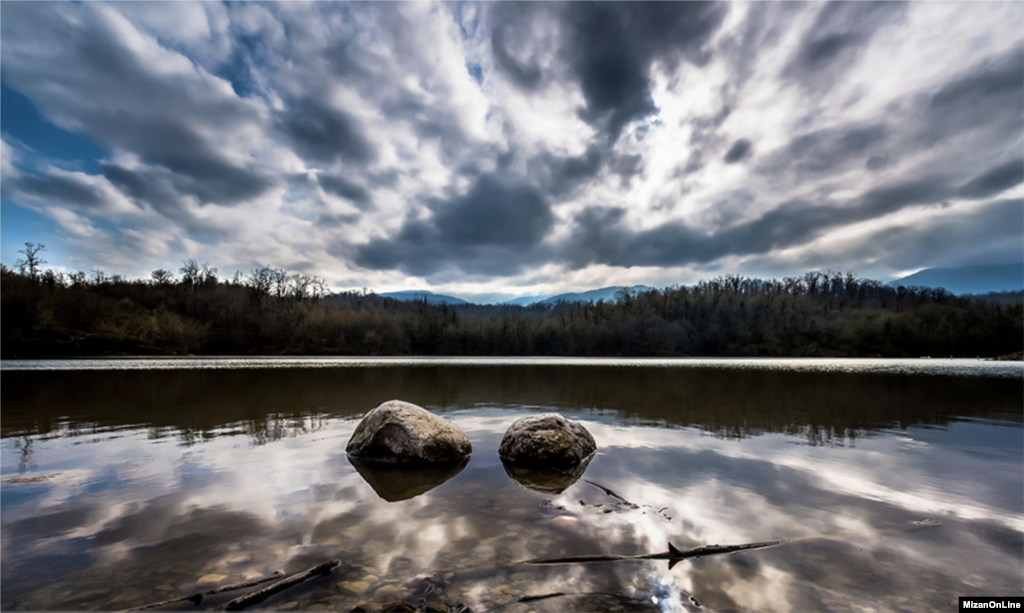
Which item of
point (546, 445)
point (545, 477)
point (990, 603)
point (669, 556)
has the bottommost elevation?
point (545, 477)

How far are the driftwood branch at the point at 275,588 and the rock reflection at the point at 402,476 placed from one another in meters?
2.60

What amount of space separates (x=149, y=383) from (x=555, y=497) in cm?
2936

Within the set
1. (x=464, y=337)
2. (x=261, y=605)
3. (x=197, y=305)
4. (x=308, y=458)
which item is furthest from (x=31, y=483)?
(x=197, y=305)

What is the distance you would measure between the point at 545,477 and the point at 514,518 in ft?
7.90

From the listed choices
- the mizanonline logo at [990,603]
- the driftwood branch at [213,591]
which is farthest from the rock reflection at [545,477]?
the mizanonline logo at [990,603]

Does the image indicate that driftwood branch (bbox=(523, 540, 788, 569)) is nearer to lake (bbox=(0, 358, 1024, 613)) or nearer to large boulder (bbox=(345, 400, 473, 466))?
lake (bbox=(0, 358, 1024, 613))

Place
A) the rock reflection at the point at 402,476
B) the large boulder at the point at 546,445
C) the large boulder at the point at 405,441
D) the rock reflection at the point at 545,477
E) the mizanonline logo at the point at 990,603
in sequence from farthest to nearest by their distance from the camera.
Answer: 1. the large boulder at the point at 405,441
2. the large boulder at the point at 546,445
3. the rock reflection at the point at 545,477
4. the rock reflection at the point at 402,476
5. the mizanonline logo at the point at 990,603

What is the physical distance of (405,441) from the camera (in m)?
9.77

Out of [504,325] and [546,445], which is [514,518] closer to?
[546,445]

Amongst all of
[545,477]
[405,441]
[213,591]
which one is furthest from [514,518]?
[405,441]

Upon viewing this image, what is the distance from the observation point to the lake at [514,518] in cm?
426

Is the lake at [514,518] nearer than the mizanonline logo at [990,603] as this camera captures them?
No

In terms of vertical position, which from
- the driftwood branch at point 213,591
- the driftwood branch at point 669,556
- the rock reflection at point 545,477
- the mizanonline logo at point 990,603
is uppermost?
the driftwood branch at point 213,591

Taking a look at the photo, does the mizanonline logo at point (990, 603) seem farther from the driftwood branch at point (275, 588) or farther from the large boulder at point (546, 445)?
the driftwood branch at point (275, 588)
